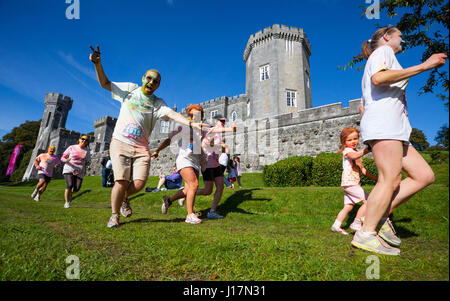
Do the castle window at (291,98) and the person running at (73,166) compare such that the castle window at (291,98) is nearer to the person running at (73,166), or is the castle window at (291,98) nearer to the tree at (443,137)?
the person running at (73,166)

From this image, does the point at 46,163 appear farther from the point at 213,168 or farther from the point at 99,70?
the point at 213,168

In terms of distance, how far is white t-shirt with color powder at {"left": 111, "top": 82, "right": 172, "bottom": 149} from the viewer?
3.64 m

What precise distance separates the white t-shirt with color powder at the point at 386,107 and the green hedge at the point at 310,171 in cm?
859

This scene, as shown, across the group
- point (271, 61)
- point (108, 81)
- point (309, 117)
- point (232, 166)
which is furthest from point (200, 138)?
point (271, 61)

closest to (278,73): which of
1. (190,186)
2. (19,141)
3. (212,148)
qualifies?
(212,148)

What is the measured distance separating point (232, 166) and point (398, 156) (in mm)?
9492

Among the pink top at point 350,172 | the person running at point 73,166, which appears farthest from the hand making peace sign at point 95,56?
the person running at point 73,166

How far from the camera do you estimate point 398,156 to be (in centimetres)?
206

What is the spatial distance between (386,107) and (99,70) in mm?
3910

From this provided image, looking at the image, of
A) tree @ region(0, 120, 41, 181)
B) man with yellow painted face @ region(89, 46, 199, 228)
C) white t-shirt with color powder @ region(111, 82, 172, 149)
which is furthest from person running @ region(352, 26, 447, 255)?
tree @ region(0, 120, 41, 181)

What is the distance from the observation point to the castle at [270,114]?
1521 centimetres

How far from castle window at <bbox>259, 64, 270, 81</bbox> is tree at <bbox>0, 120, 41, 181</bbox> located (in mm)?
51300

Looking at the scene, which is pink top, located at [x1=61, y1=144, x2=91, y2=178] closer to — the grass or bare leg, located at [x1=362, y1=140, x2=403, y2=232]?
the grass

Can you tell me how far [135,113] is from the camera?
3723 millimetres
